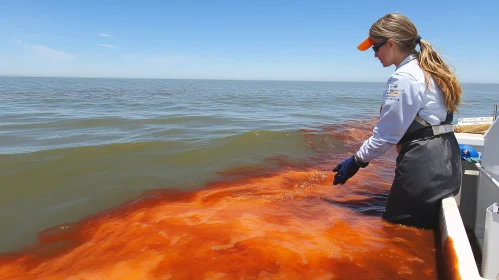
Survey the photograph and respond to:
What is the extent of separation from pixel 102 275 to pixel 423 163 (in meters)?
2.98

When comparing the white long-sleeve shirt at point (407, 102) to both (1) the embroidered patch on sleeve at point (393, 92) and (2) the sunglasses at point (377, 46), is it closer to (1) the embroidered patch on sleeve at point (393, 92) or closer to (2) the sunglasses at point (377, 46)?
(1) the embroidered patch on sleeve at point (393, 92)

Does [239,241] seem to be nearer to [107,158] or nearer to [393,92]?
[393,92]

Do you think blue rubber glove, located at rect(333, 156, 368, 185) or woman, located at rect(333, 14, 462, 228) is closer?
woman, located at rect(333, 14, 462, 228)

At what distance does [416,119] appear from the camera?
2.90 metres

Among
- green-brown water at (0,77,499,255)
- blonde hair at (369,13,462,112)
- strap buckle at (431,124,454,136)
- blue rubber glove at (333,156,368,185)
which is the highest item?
blonde hair at (369,13,462,112)

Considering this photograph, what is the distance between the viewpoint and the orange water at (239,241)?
107 inches

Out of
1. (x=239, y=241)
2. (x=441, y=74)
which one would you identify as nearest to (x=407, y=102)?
(x=441, y=74)

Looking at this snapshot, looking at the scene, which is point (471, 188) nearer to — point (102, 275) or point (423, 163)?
point (423, 163)

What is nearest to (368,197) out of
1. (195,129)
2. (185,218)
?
(185,218)

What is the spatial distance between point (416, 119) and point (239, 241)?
2.00 meters

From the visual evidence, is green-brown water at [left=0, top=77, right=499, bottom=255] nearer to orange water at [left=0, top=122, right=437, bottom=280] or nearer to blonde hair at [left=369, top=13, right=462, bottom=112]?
blonde hair at [left=369, top=13, right=462, bottom=112]

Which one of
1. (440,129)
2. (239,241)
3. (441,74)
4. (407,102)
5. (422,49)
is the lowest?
(239,241)

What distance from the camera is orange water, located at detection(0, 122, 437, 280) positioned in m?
2.73

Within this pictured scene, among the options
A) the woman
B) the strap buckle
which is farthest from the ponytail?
the strap buckle
